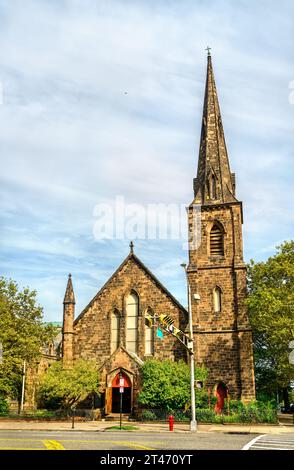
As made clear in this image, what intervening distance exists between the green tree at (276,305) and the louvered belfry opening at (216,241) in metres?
3.73

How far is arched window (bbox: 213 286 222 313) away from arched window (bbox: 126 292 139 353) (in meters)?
6.49

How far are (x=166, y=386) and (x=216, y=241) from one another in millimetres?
12644

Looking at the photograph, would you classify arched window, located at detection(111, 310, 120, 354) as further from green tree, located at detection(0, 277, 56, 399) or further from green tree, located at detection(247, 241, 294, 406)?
green tree, located at detection(247, 241, 294, 406)

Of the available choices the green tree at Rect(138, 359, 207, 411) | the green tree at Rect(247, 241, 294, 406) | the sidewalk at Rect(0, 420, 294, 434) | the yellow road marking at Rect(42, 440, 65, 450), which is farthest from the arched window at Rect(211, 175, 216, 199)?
the yellow road marking at Rect(42, 440, 65, 450)

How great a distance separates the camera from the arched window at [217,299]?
38000 mm

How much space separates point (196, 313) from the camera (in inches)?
1490

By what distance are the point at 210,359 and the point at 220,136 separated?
20.5 m

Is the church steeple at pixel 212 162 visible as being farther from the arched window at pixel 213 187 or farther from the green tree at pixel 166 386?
the green tree at pixel 166 386

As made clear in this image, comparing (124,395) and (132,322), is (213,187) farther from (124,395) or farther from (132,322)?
(124,395)

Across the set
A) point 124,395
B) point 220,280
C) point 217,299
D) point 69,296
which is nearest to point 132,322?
point 69,296

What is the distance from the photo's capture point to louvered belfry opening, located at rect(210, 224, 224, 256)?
39906 millimetres

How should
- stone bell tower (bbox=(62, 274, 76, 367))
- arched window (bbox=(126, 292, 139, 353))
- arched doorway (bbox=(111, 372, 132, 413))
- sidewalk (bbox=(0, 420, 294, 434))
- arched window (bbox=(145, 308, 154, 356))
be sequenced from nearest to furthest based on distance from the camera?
sidewalk (bbox=(0, 420, 294, 434)) → arched doorway (bbox=(111, 372, 132, 413)) → arched window (bbox=(145, 308, 154, 356)) → arched window (bbox=(126, 292, 139, 353)) → stone bell tower (bbox=(62, 274, 76, 367))
